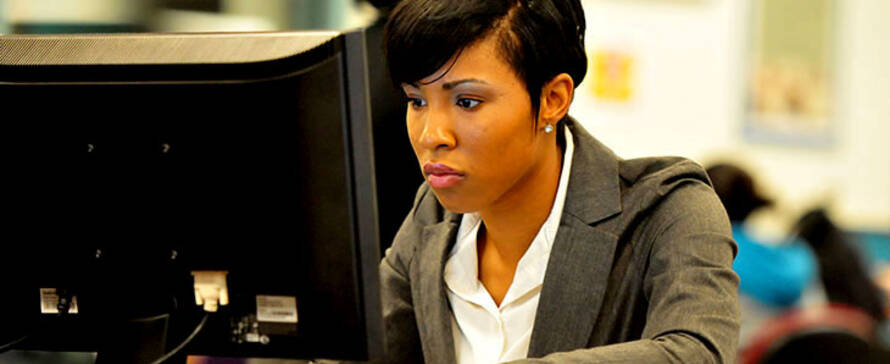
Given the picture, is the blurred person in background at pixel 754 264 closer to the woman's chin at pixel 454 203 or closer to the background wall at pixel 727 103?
the background wall at pixel 727 103

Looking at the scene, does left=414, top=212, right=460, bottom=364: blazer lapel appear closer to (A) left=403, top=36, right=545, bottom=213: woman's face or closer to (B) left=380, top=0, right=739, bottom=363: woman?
(B) left=380, top=0, right=739, bottom=363: woman

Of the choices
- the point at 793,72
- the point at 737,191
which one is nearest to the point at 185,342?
the point at 737,191

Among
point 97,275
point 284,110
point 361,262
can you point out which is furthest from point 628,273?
point 97,275

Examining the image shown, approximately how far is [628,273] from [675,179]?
4.9 inches

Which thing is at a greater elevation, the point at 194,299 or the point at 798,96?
the point at 798,96

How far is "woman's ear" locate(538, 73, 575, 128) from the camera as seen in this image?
4.02 ft

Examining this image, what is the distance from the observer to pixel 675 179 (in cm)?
122

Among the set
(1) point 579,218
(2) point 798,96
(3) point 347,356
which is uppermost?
(2) point 798,96

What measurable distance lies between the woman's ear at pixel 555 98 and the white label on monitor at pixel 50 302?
1.89ft

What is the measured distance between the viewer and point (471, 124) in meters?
1.16

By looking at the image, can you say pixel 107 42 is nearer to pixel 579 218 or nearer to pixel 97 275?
pixel 97 275

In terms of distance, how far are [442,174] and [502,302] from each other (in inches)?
8.3

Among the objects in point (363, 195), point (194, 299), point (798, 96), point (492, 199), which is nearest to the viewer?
point (363, 195)

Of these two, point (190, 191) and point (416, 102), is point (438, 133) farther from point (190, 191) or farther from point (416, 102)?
point (190, 191)
